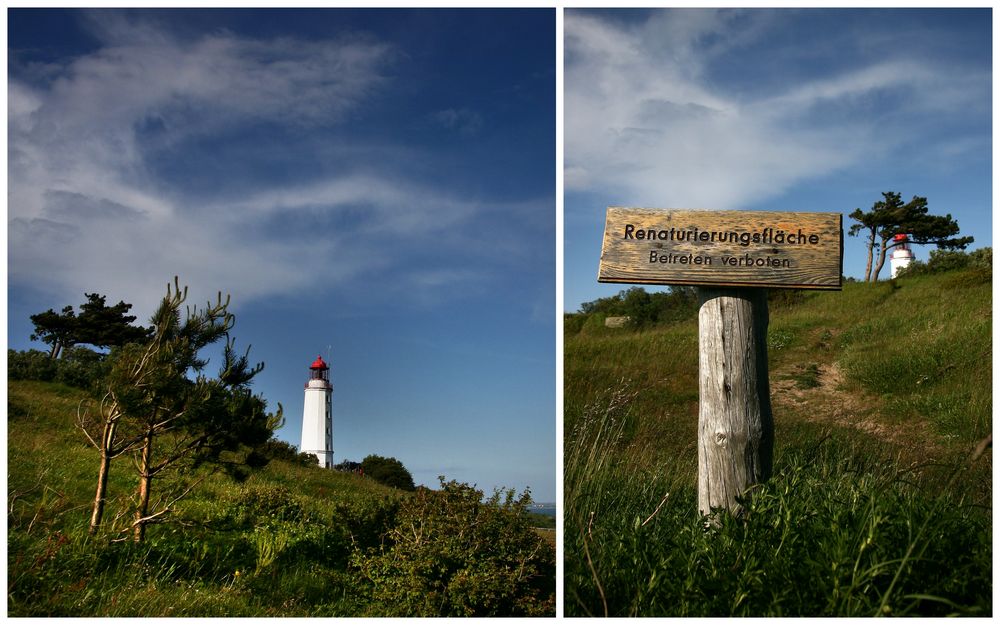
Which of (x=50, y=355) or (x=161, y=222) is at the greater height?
(x=161, y=222)

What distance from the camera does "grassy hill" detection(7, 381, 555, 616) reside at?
4.01 metres

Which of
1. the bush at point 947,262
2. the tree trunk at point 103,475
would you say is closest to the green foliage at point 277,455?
the tree trunk at point 103,475

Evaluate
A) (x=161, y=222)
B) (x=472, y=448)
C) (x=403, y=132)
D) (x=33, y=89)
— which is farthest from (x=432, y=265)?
(x=33, y=89)

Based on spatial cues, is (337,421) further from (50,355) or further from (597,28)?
(597,28)

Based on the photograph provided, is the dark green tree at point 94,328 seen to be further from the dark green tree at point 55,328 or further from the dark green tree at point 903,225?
the dark green tree at point 903,225

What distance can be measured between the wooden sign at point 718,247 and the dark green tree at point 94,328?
365 centimetres

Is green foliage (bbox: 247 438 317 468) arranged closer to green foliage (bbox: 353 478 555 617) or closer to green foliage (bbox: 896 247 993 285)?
green foliage (bbox: 353 478 555 617)

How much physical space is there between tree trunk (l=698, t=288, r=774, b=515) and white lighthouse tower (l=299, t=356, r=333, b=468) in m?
4.35

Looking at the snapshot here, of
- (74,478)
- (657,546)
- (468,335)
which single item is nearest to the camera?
(657,546)

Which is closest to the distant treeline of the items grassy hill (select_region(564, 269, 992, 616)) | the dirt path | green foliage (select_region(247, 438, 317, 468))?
grassy hill (select_region(564, 269, 992, 616))

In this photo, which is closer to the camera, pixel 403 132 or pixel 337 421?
pixel 403 132

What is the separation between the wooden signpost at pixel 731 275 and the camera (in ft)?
11.1

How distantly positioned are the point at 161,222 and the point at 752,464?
15.1 feet

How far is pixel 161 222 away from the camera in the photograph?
5.67 metres
